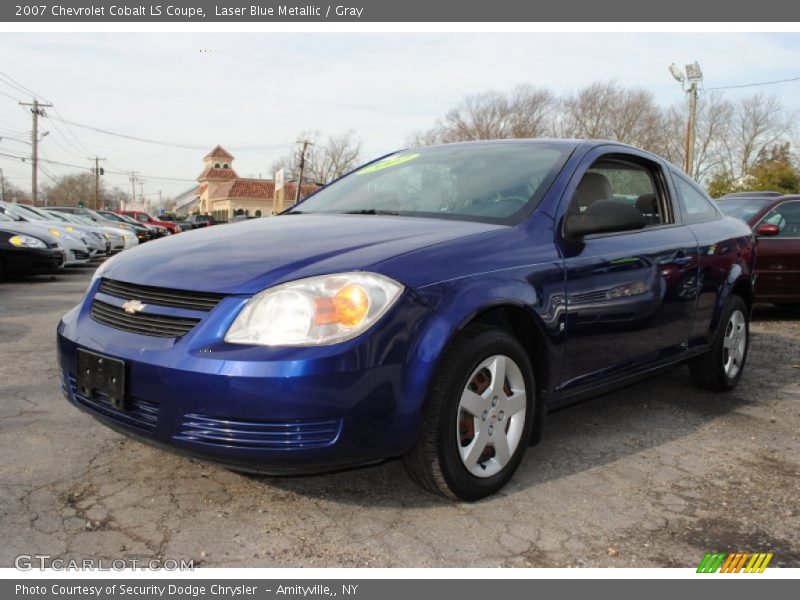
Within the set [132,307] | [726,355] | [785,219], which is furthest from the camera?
[785,219]

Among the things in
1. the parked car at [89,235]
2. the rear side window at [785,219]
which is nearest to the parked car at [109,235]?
the parked car at [89,235]

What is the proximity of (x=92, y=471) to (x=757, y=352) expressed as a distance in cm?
548

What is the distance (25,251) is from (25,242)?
0.18 meters

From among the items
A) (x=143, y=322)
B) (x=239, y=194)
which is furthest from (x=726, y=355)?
(x=239, y=194)

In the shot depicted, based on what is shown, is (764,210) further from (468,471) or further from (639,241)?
(468,471)

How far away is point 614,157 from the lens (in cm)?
377

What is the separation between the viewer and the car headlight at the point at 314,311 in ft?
7.43

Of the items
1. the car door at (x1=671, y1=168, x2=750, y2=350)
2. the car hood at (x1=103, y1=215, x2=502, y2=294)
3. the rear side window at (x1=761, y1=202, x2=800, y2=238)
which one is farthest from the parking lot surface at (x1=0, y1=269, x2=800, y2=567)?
the rear side window at (x1=761, y1=202, x2=800, y2=238)

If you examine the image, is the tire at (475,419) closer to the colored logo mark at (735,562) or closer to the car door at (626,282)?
the car door at (626,282)

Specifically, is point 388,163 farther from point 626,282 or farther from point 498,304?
point 498,304

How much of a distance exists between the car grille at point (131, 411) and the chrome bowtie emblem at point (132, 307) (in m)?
0.33

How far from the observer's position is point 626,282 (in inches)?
132

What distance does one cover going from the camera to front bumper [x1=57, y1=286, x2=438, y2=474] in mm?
2203

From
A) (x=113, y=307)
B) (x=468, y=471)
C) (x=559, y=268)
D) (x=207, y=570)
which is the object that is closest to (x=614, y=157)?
(x=559, y=268)
